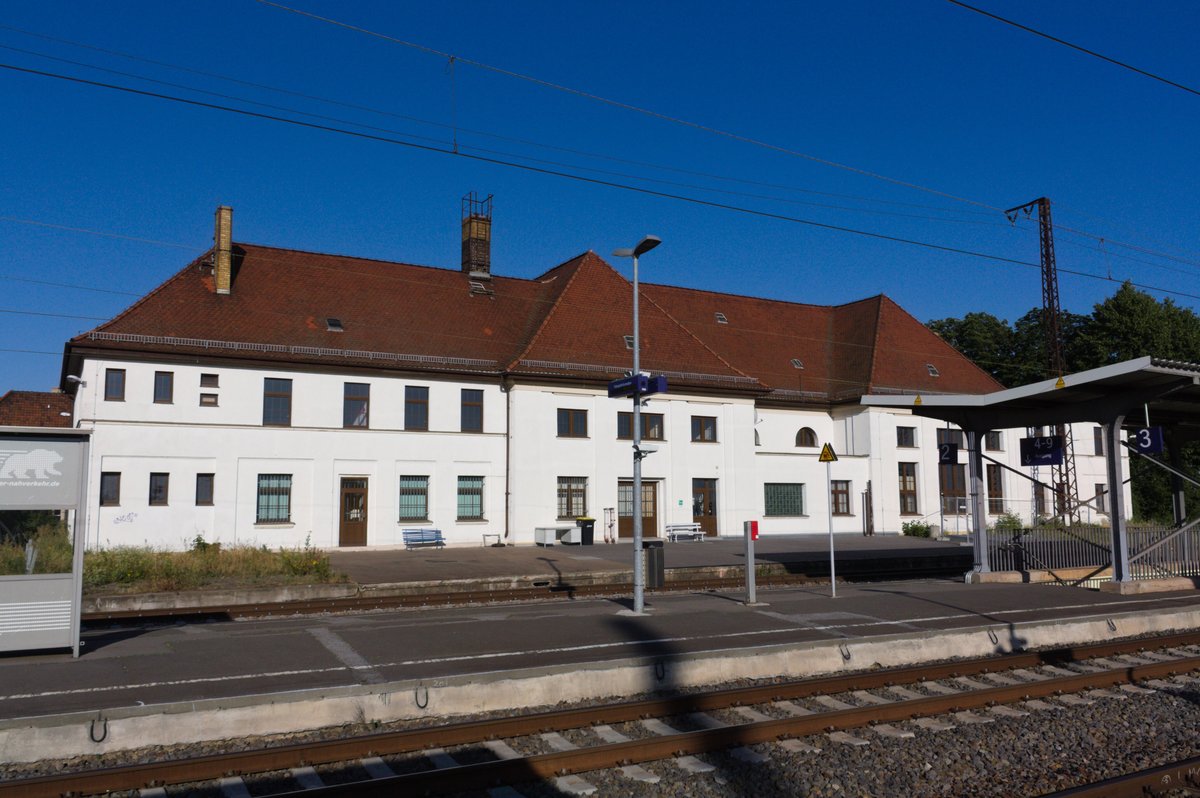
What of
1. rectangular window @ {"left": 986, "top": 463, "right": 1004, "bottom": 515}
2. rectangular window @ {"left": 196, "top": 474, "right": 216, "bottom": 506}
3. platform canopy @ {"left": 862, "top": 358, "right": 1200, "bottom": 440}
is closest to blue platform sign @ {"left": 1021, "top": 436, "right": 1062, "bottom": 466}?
platform canopy @ {"left": 862, "top": 358, "right": 1200, "bottom": 440}

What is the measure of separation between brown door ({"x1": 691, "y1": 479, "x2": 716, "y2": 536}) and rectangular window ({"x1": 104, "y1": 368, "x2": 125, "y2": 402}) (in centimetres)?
2177

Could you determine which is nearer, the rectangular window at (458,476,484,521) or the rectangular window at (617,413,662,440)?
the rectangular window at (458,476,484,521)

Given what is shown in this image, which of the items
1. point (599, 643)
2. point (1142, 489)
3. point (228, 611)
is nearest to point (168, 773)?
point (599, 643)

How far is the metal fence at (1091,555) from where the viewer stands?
21.0 metres

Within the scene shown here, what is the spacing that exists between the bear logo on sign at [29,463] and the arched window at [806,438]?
37085 millimetres

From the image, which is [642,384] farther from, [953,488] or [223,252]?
[953,488]

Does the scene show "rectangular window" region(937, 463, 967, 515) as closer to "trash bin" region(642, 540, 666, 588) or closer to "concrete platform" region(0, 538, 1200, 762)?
"concrete platform" region(0, 538, 1200, 762)

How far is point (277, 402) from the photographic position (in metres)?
32.7

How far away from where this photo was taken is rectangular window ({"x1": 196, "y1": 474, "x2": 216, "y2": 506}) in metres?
31.0

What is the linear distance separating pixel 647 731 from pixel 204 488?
26.0 meters

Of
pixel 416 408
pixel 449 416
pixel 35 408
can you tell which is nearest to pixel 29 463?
pixel 416 408

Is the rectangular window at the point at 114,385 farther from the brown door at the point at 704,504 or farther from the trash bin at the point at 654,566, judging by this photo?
the brown door at the point at 704,504

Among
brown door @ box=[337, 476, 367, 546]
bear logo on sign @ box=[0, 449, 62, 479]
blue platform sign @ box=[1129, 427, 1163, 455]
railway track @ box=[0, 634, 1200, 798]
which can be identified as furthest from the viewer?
brown door @ box=[337, 476, 367, 546]

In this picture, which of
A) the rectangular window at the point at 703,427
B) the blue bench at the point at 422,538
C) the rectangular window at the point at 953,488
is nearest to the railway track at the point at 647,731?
the blue bench at the point at 422,538
